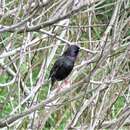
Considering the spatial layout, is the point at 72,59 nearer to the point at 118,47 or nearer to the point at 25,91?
the point at 25,91

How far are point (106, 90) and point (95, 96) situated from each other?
0.19 meters

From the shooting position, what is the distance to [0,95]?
17.2ft

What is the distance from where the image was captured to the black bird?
3.54 m

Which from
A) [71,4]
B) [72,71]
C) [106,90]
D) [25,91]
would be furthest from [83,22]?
[106,90]

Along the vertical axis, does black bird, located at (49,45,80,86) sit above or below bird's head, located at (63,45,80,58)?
below

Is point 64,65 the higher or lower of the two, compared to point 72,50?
lower

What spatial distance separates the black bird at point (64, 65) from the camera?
11.6 ft

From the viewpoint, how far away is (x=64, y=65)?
3631 mm

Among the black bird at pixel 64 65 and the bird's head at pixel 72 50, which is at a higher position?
the bird's head at pixel 72 50

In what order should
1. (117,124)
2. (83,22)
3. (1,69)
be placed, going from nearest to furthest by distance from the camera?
(117,124), (1,69), (83,22)

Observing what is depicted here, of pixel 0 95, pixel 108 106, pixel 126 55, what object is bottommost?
pixel 0 95

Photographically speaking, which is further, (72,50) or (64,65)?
(64,65)

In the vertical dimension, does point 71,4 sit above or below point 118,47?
above

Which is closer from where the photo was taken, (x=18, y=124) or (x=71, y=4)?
(x=71, y=4)
